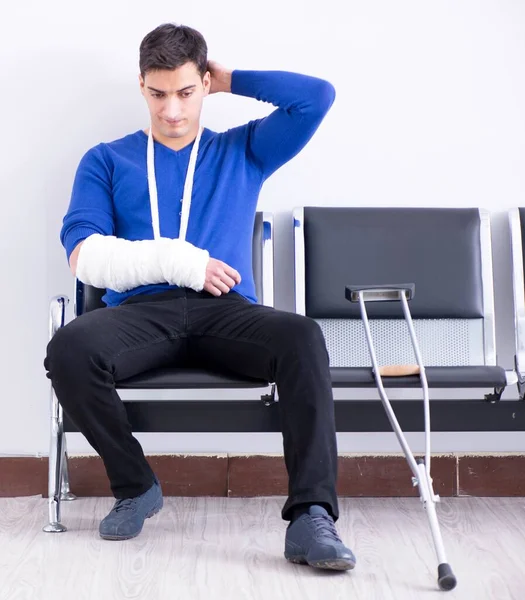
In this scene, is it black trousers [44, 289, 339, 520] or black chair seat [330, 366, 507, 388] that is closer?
black trousers [44, 289, 339, 520]

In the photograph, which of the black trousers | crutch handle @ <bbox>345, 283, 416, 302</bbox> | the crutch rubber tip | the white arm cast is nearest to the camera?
the crutch rubber tip

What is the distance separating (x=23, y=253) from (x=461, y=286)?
1384 millimetres

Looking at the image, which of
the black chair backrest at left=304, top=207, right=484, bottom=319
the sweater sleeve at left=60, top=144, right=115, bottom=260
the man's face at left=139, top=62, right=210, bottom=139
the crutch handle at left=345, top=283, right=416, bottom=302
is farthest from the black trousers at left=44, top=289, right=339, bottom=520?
the man's face at left=139, top=62, right=210, bottom=139

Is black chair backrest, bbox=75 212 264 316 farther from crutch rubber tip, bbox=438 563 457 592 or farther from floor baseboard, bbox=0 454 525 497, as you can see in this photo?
crutch rubber tip, bbox=438 563 457 592

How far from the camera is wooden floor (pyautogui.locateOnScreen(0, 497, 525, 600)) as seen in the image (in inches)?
65.8

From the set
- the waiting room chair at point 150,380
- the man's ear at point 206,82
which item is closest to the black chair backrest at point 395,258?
the waiting room chair at point 150,380

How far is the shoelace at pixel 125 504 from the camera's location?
6.77ft

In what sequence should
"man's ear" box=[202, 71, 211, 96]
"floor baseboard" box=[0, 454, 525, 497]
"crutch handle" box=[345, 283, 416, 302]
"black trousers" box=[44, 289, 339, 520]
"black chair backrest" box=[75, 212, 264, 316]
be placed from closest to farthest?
"black trousers" box=[44, 289, 339, 520]
"crutch handle" box=[345, 283, 416, 302]
"man's ear" box=[202, 71, 211, 96]
"black chair backrest" box=[75, 212, 264, 316]
"floor baseboard" box=[0, 454, 525, 497]

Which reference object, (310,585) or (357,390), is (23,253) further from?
(310,585)

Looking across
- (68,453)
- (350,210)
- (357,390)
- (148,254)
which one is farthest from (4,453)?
(350,210)

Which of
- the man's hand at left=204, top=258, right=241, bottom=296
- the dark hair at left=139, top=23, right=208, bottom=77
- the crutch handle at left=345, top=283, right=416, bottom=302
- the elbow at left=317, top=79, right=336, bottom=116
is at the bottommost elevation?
the crutch handle at left=345, top=283, right=416, bottom=302

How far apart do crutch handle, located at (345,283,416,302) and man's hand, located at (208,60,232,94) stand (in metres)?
0.77

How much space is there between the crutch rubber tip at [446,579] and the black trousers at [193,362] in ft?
0.91

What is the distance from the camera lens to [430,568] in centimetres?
182
